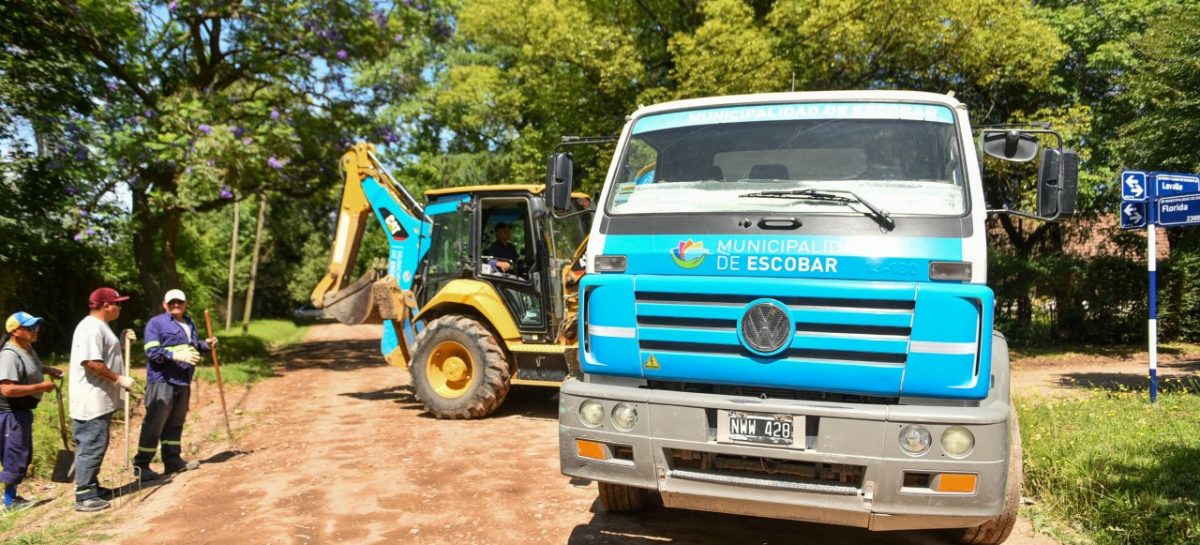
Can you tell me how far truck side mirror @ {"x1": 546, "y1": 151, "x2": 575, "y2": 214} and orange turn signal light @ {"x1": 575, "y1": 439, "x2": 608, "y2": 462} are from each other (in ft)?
5.54

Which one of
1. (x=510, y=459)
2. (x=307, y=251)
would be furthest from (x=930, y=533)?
(x=307, y=251)

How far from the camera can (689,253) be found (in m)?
4.59

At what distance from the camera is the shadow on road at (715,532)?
17.5ft

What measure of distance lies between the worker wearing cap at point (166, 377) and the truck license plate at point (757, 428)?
16.9 feet

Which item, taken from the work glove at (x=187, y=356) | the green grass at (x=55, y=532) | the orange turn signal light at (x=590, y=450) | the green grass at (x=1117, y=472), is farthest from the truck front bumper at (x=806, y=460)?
the work glove at (x=187, y=356)

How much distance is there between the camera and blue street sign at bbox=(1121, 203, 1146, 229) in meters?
9.35

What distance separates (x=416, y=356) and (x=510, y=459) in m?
2.81

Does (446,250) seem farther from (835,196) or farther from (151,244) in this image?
(151,244)

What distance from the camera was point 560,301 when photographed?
9.81 metres

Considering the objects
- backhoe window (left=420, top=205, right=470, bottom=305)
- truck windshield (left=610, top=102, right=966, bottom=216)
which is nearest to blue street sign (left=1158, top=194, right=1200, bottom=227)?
truck windshield (left=610, top=102, right=966, bottom=216)

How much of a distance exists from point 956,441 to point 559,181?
2.88 m

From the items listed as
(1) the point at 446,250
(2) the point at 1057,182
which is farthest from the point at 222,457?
(2) the point at 1057,182

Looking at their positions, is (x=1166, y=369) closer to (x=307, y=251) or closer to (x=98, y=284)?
(x=98, y=284)

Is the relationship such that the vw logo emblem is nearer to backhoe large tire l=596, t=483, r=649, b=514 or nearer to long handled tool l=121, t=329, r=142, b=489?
backhoe large tire l=596, t=483, r=649, b=514
